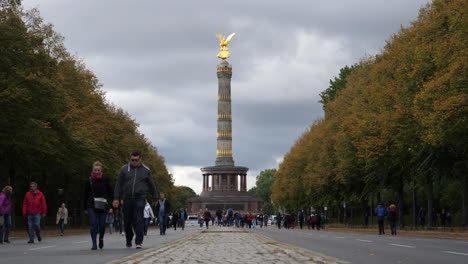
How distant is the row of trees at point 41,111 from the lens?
38875 millimetres

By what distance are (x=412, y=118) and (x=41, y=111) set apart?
18209mm

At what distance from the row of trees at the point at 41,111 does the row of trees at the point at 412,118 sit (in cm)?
1603

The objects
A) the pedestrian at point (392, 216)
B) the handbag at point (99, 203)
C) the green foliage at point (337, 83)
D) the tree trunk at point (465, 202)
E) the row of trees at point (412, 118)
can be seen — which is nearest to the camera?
the handbag at point (99, 203)

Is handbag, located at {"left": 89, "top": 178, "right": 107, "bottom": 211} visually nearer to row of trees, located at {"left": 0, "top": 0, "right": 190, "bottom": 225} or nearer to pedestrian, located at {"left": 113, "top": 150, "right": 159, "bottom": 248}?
pedestrian, located at {"left": 113, "top": 150, "right": 159, "bottom": 248}

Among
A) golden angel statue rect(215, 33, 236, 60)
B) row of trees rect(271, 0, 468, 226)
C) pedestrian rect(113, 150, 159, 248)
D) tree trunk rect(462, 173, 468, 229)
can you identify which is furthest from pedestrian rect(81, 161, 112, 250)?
golden angel statue rect(215, 33, 236, 60)

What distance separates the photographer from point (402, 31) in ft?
160

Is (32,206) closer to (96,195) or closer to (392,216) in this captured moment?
(96,195)

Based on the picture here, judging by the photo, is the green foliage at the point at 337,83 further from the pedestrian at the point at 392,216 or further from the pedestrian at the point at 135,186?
the pedestrian at the point at 135,186

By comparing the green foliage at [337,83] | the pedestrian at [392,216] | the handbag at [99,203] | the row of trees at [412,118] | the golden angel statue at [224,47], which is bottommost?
the handbag at [99,203]

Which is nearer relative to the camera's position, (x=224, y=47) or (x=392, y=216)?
(x=392, y=216)

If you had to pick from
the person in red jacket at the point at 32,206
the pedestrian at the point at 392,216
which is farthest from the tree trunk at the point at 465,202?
the person in red jacket at the point at 32,206

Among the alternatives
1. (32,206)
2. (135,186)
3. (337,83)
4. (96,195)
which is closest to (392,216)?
(32,206)

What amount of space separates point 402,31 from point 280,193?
54.8m

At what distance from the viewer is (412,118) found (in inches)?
1633
